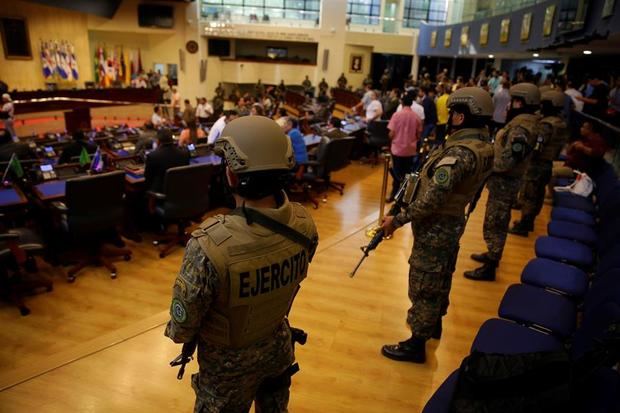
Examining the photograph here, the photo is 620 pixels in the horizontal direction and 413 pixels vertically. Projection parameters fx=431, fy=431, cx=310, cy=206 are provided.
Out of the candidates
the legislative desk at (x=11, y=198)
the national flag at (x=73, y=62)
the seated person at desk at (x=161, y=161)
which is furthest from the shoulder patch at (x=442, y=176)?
the national flag at (x=73, y=62)

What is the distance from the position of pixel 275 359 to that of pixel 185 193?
3181 millimetres

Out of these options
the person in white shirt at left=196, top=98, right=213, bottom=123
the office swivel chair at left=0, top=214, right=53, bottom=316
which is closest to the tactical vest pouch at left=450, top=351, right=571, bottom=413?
the office swivel chair at left=0, top=214, right=53, bottom=316

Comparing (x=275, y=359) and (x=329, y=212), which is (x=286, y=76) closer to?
(x=329, y=212)

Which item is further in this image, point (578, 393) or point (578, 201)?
point (578, 201)

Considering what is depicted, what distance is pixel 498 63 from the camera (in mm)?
16344

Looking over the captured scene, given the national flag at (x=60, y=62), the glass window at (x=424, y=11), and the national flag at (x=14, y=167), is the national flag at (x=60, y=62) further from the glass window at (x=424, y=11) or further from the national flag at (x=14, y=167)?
the glass window at (x=424, y=11)

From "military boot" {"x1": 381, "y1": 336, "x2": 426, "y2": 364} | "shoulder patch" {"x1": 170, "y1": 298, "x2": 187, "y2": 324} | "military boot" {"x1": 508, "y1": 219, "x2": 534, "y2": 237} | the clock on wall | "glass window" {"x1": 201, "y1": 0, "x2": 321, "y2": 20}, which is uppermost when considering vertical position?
"glass window" {"x1": 201, "y1": 0, "x2": 321, "y2": 20}

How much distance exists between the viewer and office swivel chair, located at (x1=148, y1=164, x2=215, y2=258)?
4398 millimetres

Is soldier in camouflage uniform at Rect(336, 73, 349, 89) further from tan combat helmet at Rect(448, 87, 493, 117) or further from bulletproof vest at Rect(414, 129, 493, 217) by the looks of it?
bulletproof vest at Rect(414, 129, 493, 217)

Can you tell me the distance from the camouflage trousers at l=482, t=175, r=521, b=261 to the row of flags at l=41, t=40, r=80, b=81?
53.2 feet

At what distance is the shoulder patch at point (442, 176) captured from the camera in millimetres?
2398

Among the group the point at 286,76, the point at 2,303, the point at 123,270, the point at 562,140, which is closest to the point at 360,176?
the point at 562,140

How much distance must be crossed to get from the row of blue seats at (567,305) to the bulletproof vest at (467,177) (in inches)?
27.5

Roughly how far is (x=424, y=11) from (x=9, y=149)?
2064cm
